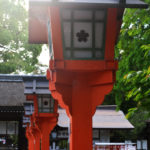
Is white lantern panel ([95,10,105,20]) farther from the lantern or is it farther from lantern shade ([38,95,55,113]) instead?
lantern shade ([38,95,55,113])

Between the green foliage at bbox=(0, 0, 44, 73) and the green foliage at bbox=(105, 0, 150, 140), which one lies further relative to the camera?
the green foliage at bbox=(0, 0, 44, 73)

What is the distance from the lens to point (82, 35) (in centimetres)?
418

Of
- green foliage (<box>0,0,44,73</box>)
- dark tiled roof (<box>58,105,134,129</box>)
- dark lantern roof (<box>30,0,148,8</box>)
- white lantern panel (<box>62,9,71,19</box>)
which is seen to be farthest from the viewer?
green foliage (<box>0,0,44,73</box>)

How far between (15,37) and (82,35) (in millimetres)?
21316

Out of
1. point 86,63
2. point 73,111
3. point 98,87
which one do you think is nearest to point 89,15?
point 86,63

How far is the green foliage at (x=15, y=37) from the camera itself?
79.7 feet

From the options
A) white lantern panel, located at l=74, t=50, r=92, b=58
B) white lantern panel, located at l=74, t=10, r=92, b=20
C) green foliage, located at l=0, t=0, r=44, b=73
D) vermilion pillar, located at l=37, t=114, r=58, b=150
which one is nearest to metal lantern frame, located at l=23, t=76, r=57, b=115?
vermilion pillar, located at l=37, t=114, r=58, b=150

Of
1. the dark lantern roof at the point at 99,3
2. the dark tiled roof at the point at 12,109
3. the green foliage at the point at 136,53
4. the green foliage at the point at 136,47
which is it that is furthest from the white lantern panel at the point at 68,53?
the dark tiled roof at the point at 12,109

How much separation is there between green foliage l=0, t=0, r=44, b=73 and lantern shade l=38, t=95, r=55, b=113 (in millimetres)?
14272

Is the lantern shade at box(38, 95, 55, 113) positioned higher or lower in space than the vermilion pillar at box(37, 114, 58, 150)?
higher

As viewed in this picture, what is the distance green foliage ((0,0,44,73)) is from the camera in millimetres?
24297

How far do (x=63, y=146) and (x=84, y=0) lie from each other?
21.6m

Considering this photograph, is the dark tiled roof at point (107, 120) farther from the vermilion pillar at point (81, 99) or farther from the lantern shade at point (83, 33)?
the lantern shade at point (83, 33)

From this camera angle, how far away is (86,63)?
13.6 feet
